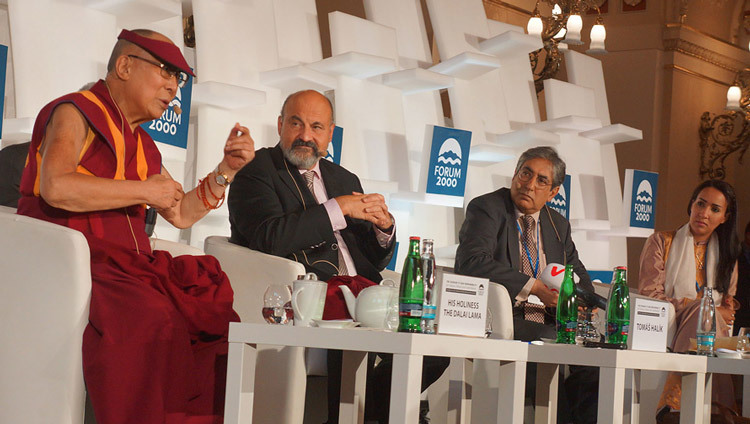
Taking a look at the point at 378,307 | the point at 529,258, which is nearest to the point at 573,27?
the point at 529,258

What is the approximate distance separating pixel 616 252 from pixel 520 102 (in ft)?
4.46

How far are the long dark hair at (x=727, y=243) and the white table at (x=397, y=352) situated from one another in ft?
9.10

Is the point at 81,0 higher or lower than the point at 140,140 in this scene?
higher

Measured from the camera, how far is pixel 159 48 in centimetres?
235

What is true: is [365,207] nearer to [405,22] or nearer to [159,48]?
[159,48]

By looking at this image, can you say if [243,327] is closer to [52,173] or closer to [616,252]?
[52,173]

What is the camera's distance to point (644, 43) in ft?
29.5

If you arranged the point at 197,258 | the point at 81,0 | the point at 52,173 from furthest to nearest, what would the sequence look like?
the point at 81,0 < the point at 197,258 < the point at 52,173

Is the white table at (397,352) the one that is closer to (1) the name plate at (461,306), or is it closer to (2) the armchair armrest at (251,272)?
(1) the name plate at (461,306)

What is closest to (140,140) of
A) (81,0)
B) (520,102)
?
(81,0)

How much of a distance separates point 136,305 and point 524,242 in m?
1.92

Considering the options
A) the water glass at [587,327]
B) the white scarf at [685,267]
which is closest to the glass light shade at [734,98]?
the white scarf at [685,267]

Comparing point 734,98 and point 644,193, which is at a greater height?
point 734,98

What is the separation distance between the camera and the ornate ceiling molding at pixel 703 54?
8.95 metres
